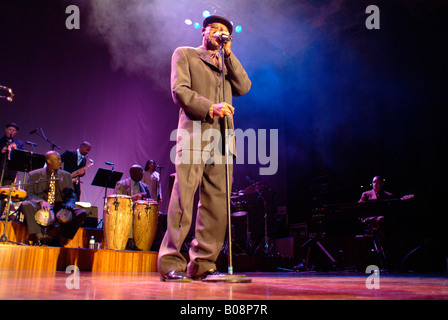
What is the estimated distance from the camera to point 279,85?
9.12 m

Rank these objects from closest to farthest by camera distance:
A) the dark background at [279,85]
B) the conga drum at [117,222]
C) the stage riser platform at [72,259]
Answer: the stage riser platform at [72,259] < the conga drum at [117,222] < the dark background at [279,85]

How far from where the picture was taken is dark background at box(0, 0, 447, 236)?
22.2 ft

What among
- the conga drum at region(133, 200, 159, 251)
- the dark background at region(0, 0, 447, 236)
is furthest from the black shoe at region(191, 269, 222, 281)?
the dark background at region(0, 0, 447, 236)

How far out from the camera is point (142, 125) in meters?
8.19

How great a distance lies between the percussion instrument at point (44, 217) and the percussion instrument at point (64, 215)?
205 mm

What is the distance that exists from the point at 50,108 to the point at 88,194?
1.83 m

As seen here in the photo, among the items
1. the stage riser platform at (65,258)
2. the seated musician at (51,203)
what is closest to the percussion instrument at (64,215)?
the seated musician at (51,203)

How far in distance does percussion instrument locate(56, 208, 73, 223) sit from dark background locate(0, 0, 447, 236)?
7.36 ft

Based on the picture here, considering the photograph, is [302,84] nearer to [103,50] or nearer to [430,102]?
[430,102]

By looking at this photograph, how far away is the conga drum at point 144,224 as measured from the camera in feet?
18.6

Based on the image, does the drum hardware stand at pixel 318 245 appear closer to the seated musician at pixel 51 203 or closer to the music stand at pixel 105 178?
the music stand at pixel 105 178

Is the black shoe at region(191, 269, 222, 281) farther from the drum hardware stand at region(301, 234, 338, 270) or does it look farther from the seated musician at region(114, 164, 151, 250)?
the seated musician at region(114, 164, 151, 250)

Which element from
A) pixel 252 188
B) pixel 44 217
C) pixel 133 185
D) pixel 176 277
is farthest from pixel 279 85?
pixel 176 277
